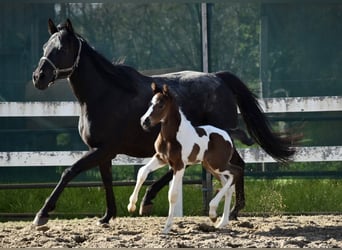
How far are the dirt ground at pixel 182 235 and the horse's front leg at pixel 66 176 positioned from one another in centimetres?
13

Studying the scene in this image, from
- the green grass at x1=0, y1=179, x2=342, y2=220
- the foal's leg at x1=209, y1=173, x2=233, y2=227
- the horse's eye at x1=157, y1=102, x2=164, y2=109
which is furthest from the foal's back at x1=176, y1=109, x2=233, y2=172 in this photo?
the green grass at x1=0, y1=179, x2=342, y2=220

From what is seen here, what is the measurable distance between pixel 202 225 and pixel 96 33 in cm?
339

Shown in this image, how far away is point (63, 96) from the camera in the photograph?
9359 mm

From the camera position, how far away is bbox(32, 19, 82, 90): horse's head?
6.98 m

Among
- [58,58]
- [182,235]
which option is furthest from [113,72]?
[182,235]

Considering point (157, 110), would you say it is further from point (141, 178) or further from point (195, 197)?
point (195, 197)

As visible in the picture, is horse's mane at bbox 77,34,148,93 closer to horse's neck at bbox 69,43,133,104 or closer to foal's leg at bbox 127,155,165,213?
horse's neck at bbox 69,43,133,104

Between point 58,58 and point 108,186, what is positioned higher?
point 58,58

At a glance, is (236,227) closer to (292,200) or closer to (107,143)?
(107,143)

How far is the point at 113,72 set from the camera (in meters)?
7.43

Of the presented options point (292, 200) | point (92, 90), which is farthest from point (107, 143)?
point (292, 200)

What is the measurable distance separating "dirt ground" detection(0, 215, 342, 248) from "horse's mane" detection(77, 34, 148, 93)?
125 centimetres

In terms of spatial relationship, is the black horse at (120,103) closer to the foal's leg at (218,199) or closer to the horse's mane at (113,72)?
the horse's mane at (113,72)

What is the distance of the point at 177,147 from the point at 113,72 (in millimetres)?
1200
